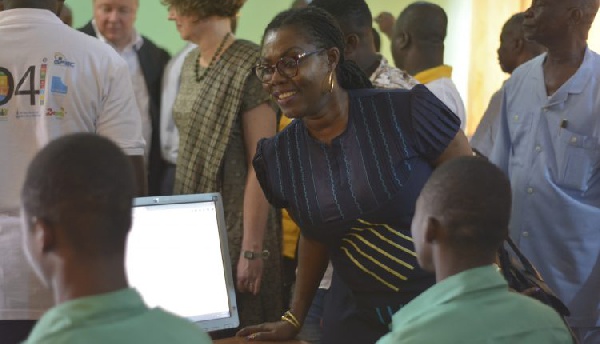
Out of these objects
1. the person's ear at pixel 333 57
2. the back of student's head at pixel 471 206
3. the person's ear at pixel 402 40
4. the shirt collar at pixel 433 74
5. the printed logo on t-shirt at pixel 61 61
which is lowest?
the back of student's head at pixel 471 206

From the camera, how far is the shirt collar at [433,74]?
4.09m

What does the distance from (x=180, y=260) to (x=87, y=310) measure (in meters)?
1.19

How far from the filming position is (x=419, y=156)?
2617mm

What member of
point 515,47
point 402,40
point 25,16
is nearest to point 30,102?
point 25,16

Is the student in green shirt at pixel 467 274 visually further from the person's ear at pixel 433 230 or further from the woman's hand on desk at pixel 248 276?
the woman's hand on desk at pixel 248 276

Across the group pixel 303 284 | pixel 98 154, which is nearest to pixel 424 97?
pixel 303 284

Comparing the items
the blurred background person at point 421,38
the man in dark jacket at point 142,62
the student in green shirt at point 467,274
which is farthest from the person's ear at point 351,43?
the student in green shirt at point 467,274

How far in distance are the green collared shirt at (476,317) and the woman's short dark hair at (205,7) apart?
6.18 ft

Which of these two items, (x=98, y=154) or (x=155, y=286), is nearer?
(x=98, y=154)

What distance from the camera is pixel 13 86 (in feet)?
8.93

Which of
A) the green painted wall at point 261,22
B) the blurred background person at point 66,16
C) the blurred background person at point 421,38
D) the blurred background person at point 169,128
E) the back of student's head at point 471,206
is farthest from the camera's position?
the green painted wall at point 261,22

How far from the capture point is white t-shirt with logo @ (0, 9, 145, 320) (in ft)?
8.84

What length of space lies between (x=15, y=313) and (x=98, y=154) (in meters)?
1.26

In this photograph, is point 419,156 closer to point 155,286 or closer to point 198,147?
point 155,286
